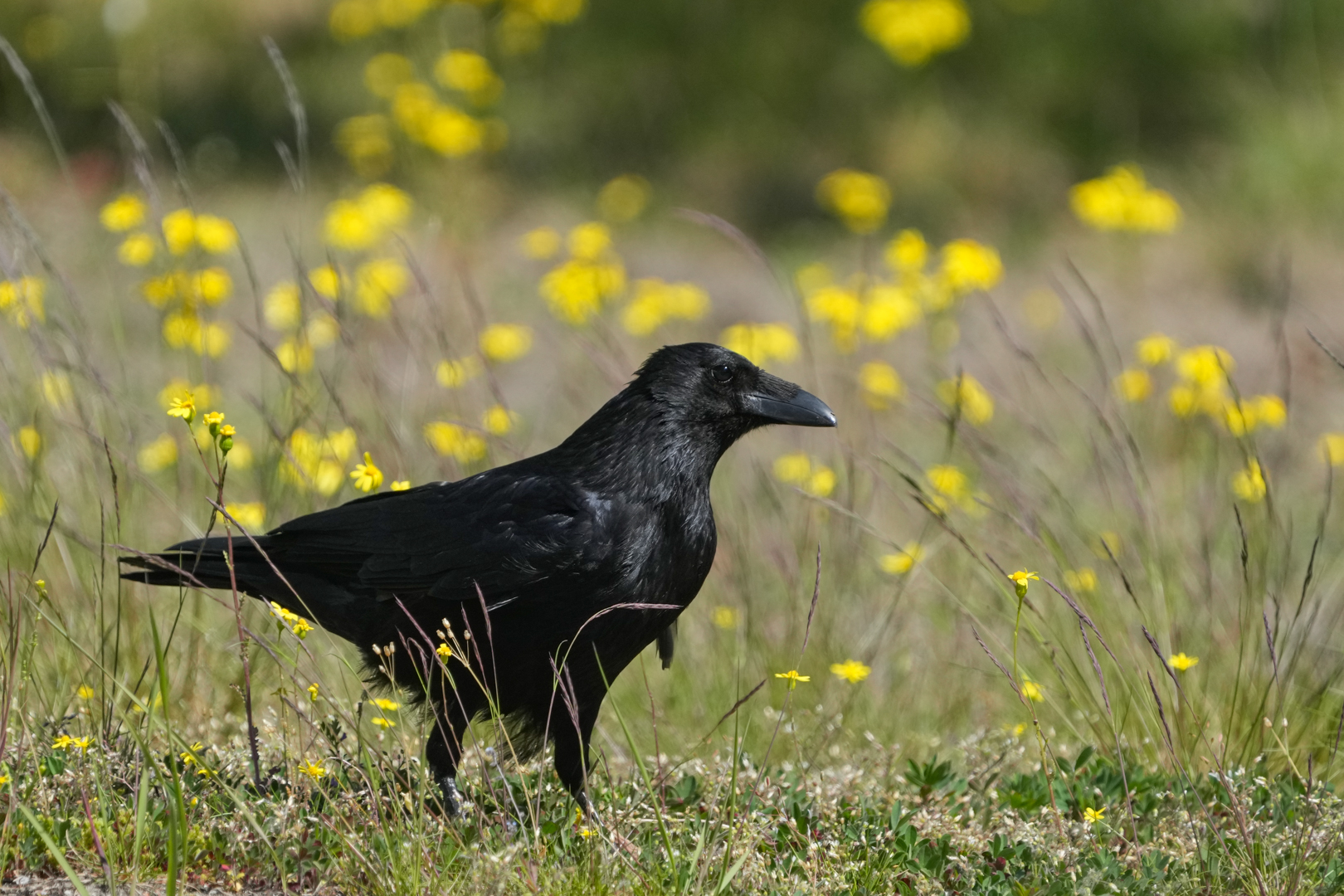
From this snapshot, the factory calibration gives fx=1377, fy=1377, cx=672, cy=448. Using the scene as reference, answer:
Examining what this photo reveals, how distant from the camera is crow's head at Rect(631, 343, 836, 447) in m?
3.33

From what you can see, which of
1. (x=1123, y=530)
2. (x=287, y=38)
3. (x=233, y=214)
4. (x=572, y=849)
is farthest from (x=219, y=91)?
(x=572, y=849)

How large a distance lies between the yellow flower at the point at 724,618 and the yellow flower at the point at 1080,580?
38.3 inches

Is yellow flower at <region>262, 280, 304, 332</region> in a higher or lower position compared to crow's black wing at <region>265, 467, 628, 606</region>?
higher

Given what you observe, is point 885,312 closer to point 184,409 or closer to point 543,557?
point 543,557

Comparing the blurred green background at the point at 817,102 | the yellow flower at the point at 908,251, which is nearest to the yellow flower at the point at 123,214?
the yellow flower at the point at 908,251

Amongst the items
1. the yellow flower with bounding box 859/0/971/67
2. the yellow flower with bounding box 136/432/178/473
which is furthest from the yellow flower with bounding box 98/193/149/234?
the yellow flower with bounding box 859/0/971/67

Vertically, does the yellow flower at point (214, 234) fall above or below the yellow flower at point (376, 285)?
above

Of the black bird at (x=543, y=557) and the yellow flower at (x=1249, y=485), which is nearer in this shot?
the black bird at (x=543, y=557)

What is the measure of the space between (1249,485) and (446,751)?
217cm

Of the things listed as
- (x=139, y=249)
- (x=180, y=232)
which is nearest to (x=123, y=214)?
(x=180, y=232)

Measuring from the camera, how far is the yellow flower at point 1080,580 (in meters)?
3.51

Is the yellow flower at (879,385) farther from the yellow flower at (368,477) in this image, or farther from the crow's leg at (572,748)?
the yellow flower at (368,477)

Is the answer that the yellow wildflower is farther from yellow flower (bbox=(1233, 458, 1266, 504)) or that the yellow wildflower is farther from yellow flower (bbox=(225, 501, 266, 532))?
yellow flower (bbox=(225, 501, 266, 532))

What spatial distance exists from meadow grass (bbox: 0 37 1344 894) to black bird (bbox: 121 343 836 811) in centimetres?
16
